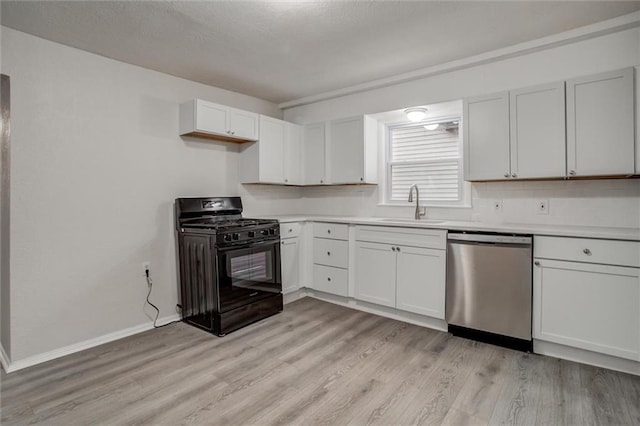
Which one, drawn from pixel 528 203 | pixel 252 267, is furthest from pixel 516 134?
pixel 252 267

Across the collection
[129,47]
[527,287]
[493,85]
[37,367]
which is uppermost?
[129,47]

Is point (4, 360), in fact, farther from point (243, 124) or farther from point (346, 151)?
point (346, 151)

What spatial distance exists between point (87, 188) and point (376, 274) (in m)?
2.71

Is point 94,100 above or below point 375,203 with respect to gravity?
above

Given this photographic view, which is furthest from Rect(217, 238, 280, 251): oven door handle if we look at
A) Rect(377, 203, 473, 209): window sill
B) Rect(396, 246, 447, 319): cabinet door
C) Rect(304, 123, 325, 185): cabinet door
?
Rect(377, 203, 473, 209): window sill

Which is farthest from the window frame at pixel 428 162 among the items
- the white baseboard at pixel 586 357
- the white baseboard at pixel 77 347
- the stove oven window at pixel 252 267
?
the white baseboard at pixel 77 347

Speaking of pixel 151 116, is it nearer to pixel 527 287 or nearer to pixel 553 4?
pixel 553 4

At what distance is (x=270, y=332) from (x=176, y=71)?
2.65 metres

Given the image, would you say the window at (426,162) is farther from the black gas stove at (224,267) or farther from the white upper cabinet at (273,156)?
the black gas stove at (224,267)

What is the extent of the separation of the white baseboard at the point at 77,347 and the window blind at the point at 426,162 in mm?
2945

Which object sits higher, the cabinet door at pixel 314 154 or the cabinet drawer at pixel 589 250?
the cabinet door at pixel 314 154

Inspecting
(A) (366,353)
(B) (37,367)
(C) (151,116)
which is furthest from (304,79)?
(B) (37,367)

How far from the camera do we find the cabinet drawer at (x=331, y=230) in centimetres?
374

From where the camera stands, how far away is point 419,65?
10.9 ft
